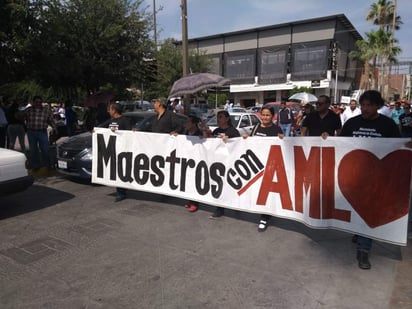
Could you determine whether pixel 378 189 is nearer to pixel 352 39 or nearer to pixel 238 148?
pixel 238 148

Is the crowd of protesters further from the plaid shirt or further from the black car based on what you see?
the plaid shirt

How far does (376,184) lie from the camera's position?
3746 millimetres

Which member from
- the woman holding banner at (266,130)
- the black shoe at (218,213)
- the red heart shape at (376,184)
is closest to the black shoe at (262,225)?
the woman holding banner at (266,130)

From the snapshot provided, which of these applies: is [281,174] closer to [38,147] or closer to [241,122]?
[38,147]

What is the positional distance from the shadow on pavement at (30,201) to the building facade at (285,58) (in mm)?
37347

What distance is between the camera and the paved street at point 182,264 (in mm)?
3080

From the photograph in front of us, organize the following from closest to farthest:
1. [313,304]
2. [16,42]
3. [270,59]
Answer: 1. [313,304]
2. [16,42]
3. [270,59]

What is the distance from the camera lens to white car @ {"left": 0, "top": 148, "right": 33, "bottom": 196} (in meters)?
4.92

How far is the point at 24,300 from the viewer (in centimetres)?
306

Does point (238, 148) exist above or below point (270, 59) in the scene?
below

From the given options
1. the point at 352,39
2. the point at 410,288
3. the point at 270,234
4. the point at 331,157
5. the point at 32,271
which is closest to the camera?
the point at 410,288

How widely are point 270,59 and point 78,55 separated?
119ft

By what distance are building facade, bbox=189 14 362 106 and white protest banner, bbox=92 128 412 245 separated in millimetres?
37998

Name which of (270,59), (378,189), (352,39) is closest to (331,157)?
(378,189)
